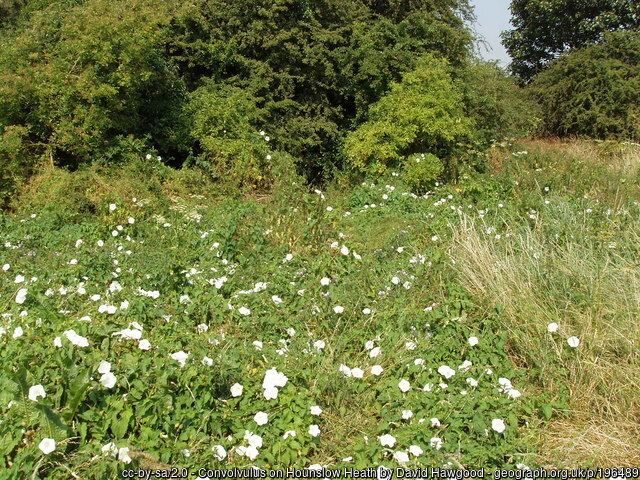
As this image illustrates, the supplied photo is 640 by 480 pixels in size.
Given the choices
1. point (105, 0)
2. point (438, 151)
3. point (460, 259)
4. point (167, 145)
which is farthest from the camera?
point (438, 151)

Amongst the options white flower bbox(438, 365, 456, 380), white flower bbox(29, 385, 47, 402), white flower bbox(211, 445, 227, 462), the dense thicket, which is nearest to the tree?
the dense thicket

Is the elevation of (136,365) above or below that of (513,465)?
above

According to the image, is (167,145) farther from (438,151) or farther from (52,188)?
(438,151)

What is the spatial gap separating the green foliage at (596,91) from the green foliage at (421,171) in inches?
237

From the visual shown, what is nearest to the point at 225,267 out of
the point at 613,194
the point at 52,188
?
the point at 52,188

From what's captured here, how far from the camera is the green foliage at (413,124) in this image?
700cm

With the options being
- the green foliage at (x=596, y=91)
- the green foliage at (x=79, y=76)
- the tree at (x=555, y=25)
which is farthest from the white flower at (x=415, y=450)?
the tree at (x=555, y=25)

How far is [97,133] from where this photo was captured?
5.89 metres

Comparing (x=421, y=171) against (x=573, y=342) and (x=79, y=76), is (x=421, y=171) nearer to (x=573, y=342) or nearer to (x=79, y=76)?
(x=573, y=342)

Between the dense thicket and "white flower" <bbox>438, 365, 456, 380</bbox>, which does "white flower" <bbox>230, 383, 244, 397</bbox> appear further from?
the dense thicket

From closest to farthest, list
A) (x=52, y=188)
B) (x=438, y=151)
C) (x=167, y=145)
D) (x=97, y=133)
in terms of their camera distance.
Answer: (x=52, y=188)
(x=97, y=133)
(x=167, y=145)
(x=438, y=151)

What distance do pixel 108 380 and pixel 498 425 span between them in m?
1.83

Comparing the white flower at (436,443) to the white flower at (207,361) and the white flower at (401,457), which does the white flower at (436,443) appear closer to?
the white flower at (401,457)

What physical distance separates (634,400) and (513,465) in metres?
0.91
